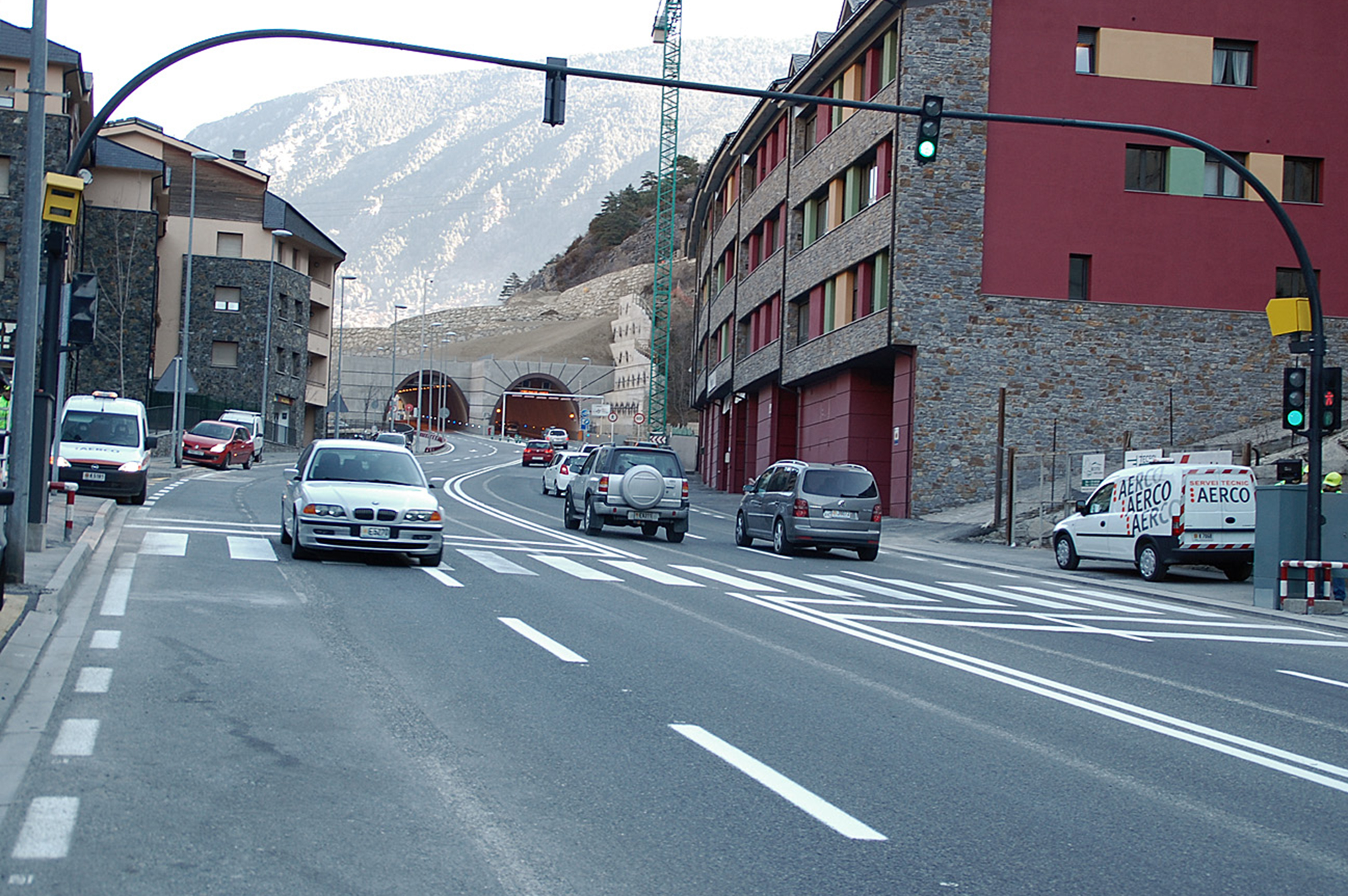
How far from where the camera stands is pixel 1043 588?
20.8 m

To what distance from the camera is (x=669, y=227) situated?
10038 cm

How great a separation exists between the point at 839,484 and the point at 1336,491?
8124 millimetres

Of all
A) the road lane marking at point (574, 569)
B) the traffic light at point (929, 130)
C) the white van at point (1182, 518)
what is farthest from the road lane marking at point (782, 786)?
the white van at point (1182, 518)

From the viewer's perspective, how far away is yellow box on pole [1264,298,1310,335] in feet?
63.3

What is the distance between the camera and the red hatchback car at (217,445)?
48.6 m

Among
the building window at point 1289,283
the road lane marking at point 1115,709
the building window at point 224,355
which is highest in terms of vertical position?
the building window at point 1289,283

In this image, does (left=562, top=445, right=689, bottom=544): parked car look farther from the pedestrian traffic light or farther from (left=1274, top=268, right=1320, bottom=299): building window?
(left=1274, top=268, right=1320, bottom=299): building window

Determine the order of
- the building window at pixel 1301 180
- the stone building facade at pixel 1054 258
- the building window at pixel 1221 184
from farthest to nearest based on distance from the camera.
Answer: the building window at pixel 1301 180
the building window at pixel 1221 184
the stone building facade at pixel 1054 258

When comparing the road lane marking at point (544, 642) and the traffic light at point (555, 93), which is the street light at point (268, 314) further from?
the road lane marking at point (544, 642)

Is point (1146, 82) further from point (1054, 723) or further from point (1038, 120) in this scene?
point (1054, 723)

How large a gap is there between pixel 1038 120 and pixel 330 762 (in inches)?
529

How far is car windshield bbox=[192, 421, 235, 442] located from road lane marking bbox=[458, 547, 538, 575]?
3070cm

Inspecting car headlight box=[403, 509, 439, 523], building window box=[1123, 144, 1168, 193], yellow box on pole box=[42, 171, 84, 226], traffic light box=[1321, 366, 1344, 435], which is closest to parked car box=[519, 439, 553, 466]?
building window box=[1123, 144, 1168, 193]

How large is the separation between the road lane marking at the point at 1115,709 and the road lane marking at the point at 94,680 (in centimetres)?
598
